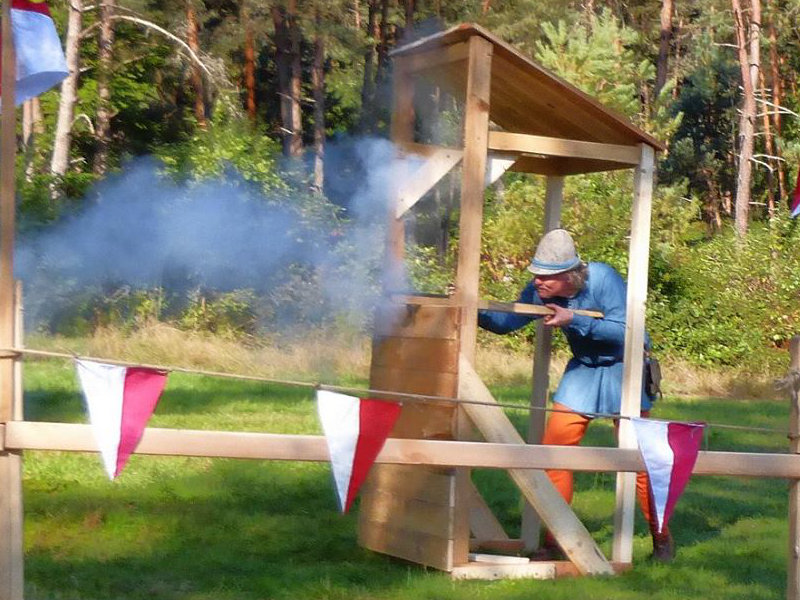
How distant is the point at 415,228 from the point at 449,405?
16004 mm

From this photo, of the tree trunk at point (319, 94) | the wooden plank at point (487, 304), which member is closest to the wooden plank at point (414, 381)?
the wooden plank at point (487, 304)

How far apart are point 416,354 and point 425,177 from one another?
0.92m

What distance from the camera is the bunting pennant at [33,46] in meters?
5.00

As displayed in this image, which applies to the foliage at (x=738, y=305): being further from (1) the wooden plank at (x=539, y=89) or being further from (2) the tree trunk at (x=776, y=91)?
(1) the wooden plank at (x=539, y=89)

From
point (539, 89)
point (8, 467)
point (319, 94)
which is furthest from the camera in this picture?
point (319, 94)

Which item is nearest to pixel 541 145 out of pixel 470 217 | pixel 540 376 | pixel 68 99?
pixel 470 217

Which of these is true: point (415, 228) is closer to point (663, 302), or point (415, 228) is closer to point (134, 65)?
point (663, 302)

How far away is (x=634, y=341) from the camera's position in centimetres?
700

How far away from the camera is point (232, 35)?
95.8 ft

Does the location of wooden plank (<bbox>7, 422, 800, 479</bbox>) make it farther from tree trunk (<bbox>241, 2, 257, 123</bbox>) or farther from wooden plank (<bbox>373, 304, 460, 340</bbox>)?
tree trunk (<bbox>241, 2, 257, 123</bbox>)

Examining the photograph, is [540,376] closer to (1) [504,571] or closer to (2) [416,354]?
(2) [416,354]

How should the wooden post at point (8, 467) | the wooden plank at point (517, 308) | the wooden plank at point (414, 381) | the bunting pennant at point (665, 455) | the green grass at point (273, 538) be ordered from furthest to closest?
the wooden plank at point (517, 308), the wooden plank at point (414, 381), the green grass at point (273, 538), the bunting pennant at point (665, 455), the wooden post at point (8, 467)

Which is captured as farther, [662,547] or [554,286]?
[662,547]

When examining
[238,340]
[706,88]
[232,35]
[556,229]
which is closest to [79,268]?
[238,340]
